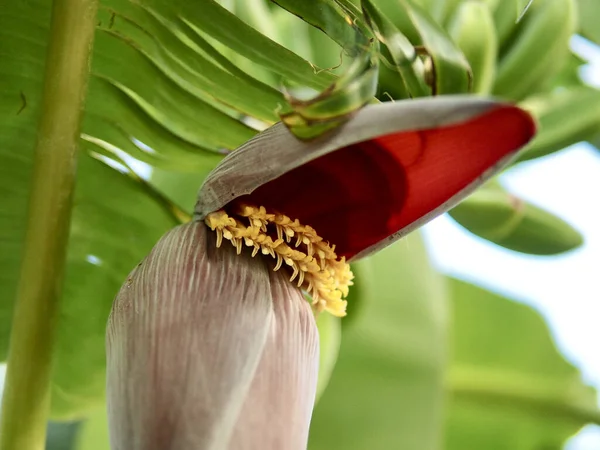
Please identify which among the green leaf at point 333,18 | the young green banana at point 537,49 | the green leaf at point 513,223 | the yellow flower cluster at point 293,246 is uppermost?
the young green banana at point 537,49

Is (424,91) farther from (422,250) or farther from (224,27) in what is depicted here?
(422,250)

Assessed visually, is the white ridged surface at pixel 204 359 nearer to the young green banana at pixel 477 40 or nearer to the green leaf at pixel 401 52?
the green leaf at pixel 401 52

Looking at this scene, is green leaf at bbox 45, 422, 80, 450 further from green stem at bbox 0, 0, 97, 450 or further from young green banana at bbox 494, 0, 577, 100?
young green banana at bbox 494, 0, 577, 100

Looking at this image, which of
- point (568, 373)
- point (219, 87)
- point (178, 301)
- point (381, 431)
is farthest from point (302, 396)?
point (568, 373)

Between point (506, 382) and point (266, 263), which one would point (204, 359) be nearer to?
point (266, 263)

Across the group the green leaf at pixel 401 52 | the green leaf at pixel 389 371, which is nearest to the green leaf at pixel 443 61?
the green leaf at pixel 401 52

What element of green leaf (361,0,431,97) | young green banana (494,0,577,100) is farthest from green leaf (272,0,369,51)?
young green banana (494,0,577,100)
